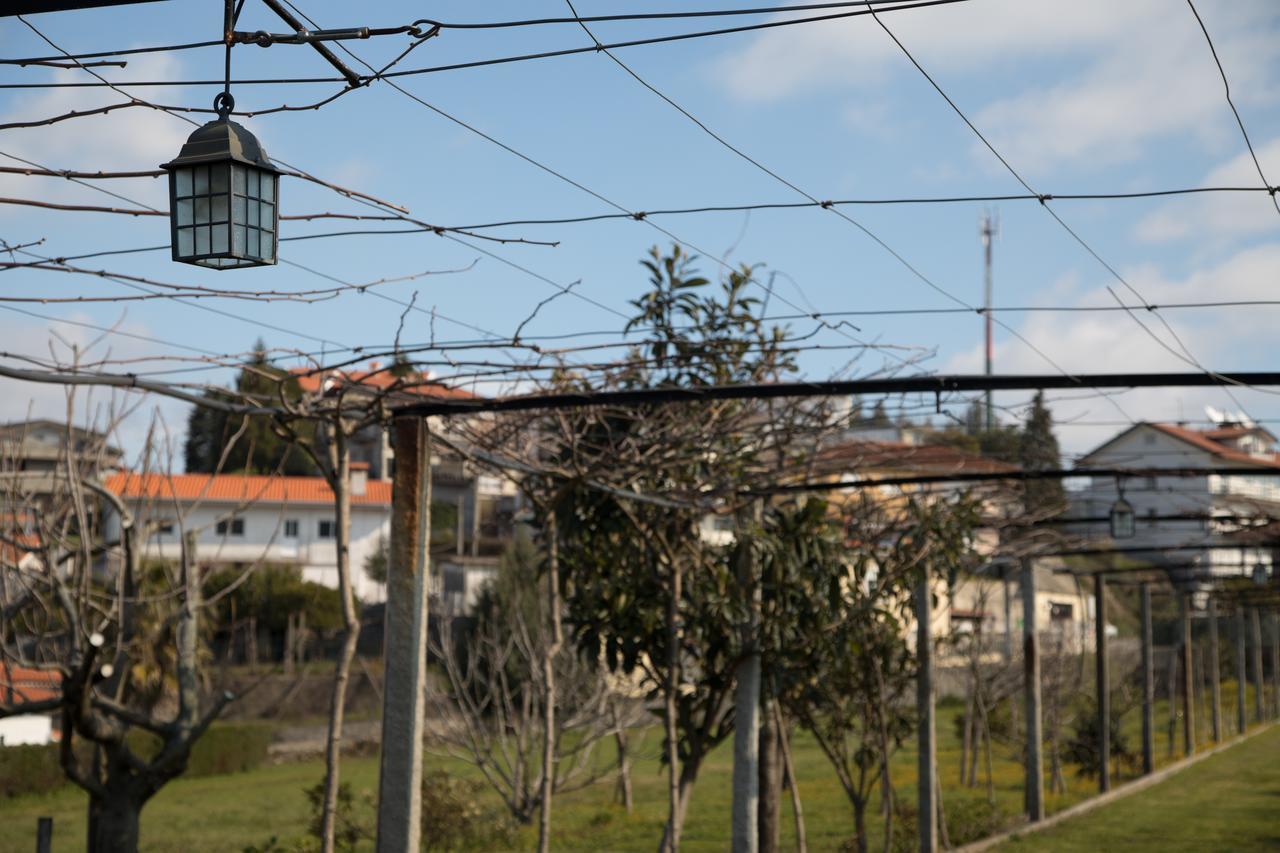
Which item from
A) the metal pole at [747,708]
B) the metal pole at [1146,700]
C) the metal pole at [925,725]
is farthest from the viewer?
the metal pole at [1146,700]

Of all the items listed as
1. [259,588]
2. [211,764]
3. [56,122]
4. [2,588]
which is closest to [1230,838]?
[2,588]

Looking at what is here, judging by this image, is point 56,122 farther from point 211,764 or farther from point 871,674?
point 211,764

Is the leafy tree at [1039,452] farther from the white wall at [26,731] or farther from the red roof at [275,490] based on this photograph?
the red roof at [275,490]

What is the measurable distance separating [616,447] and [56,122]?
18.9 ft

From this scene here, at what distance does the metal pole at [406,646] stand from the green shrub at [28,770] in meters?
21.0

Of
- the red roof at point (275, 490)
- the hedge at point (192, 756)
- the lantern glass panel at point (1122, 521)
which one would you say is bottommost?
the hedge at point (192, 756)

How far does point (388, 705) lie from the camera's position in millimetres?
6926

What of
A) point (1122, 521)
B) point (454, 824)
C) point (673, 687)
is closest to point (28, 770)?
point (454, 824)

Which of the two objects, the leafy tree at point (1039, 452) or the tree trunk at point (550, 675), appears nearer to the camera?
the tree trunk at point (550, 675)

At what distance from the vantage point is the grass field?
17609 mm

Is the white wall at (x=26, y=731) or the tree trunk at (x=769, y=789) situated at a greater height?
the tree trunk at (x=769, y=789)

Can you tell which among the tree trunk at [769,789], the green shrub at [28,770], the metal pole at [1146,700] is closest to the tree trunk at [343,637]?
the tree trunk at [769,789]

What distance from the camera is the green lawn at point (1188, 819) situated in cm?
1450

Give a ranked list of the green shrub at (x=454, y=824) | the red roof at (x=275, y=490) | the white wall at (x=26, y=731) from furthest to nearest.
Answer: the red roof at (x=275, y=490) < the white wall at (x=26, y=731) < the green shrub at (x=454, y=824)
